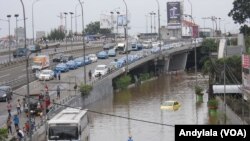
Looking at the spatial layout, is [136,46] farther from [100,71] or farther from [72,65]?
[100,71]

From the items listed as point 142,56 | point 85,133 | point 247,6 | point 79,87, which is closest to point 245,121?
point 85,133

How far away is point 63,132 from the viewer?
29.8m

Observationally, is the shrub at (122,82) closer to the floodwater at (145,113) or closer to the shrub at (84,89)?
the floodwater at (145,113)

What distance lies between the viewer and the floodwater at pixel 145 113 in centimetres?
4138

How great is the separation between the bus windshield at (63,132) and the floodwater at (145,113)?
121 inches

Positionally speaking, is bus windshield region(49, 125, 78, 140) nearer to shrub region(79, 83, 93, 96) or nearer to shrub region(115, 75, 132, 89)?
shrub region(79, 83, 93, 96)

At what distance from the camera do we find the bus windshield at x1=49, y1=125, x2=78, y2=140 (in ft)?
97.5

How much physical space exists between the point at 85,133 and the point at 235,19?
262 feet

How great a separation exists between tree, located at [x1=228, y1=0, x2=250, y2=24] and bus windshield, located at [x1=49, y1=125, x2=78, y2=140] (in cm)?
8068

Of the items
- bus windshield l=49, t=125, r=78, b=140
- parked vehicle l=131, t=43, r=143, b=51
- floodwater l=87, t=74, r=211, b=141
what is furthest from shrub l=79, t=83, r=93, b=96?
parked vehicle l=131, t=43, r=143, b=51

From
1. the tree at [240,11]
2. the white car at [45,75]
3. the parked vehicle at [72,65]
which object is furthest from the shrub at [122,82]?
the tree at [240,11]

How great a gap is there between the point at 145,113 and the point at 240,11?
60099 millimetres

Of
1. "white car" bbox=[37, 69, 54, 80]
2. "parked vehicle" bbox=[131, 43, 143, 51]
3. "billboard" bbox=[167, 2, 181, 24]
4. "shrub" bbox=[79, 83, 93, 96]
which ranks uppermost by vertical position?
"billboard" bbox=[167, 2, 181, 24]

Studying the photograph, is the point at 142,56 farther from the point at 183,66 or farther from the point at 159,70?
the point at 183,66
